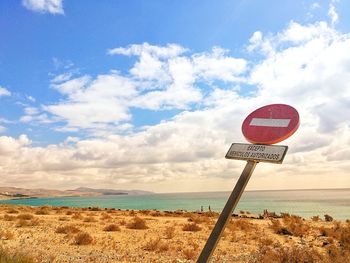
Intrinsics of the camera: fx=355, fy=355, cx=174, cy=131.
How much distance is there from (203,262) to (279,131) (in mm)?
2152

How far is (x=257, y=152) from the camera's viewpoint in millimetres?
5031

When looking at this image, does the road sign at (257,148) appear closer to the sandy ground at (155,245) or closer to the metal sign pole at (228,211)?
the metal sign pole at (228,211)

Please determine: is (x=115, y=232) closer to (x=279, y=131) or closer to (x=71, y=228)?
(x=71, y=228)

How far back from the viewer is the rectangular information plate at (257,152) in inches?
187

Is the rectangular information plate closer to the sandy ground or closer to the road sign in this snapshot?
the road sign

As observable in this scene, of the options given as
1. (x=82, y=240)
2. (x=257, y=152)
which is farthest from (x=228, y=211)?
(x=82, y=240)

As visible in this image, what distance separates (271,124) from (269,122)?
0.06 m

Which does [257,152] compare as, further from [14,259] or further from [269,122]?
[14,259]

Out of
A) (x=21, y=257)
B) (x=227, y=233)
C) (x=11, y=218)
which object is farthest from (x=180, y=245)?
(x=11, y=218)

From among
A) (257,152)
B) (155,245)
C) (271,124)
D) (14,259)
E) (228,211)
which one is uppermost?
(271,124)

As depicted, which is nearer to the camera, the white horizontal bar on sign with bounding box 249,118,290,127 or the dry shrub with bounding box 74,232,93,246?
the white horizontal bar on sign with bounding box 249,118,290,127

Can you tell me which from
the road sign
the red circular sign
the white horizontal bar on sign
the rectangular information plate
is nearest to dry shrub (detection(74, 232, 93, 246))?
the road sign

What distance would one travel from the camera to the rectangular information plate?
4762 millimetres

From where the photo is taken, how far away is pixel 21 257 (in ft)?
24.3
